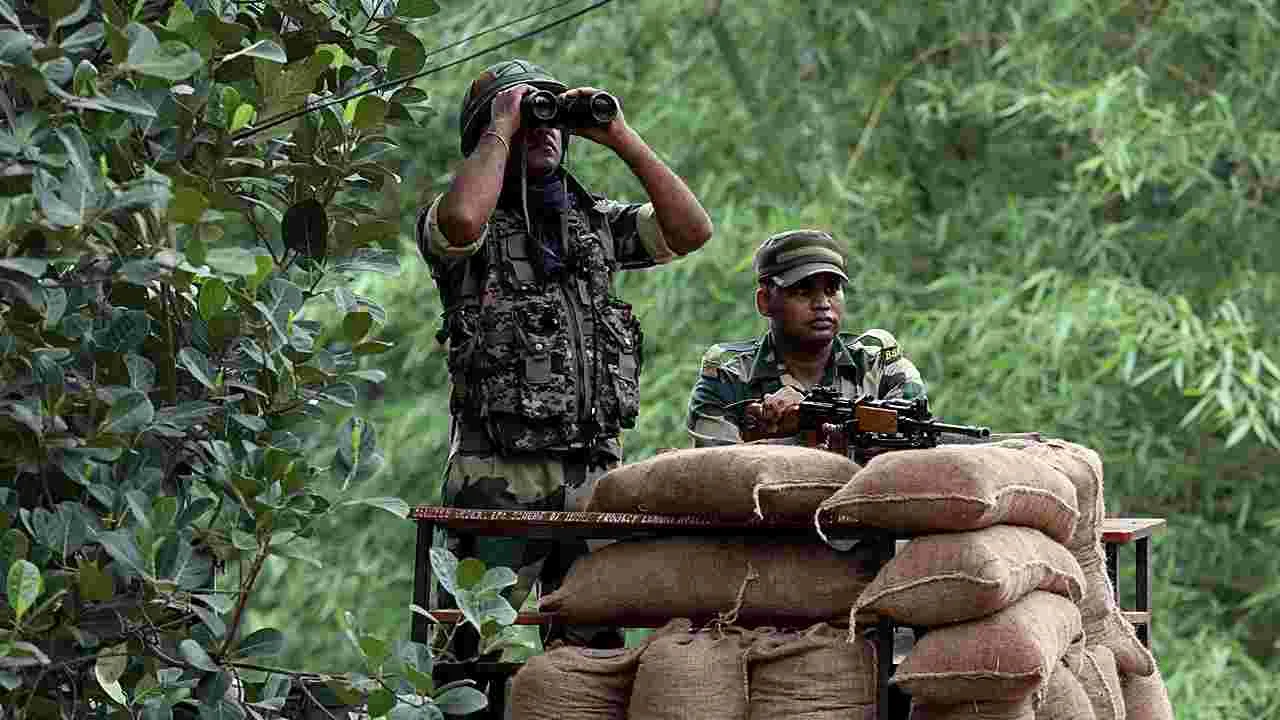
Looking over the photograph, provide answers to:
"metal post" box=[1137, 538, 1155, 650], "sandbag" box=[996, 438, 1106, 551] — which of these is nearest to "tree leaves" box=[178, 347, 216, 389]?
"sandbag" box=[996, 438, 1106, 551]

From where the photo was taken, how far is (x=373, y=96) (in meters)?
3.48

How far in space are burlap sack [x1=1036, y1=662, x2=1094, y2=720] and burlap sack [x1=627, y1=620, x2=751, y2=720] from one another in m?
0.60

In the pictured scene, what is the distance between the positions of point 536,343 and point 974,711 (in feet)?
4.04

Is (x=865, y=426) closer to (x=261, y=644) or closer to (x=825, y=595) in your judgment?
(x=825, y=595)

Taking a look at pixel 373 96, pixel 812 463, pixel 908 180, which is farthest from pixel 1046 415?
pixel 373 96

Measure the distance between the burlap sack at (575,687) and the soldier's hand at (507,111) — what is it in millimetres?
1075

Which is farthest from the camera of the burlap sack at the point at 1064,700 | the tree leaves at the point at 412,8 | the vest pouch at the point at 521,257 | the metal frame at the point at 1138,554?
the metal frame at the point at 1138,554

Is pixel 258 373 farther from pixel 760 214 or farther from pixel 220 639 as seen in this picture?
pixel 760 214

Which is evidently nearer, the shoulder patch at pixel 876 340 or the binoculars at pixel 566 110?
the binoculars at pixel 566 110

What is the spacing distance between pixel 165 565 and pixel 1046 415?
271 inches

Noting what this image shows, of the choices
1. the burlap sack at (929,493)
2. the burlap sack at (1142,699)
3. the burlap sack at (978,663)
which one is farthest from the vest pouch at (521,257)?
the burlap sack at (1142,699)

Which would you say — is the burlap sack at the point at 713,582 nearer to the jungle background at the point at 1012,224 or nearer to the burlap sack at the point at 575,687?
the burlap sack at the point at 575,687

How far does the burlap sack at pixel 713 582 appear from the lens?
4.27 metres

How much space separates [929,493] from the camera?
4055 mm
